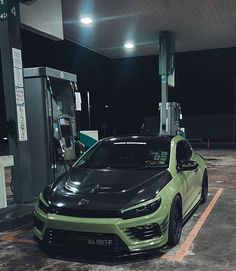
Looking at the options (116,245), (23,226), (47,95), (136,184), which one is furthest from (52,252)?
(47,95)

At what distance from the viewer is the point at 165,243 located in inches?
163

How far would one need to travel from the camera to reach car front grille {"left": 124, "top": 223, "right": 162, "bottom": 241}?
3.81 meters

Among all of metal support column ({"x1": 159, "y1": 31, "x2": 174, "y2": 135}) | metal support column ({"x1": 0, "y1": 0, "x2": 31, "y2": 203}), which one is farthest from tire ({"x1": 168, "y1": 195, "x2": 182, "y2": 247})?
metal support column ({"x1": 159, "y1": 31, "x2": 174, "y2": 135})

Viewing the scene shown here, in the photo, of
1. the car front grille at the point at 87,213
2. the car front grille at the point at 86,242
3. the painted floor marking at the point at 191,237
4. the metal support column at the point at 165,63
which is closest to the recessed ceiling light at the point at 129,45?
the metal support column at the point at 165,63

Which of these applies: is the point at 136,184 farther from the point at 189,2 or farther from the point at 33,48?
the point at 33,48

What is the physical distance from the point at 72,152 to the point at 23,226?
2531 mm

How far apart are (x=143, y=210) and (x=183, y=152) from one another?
6.83 feet

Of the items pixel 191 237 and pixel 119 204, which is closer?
pixel 119 204

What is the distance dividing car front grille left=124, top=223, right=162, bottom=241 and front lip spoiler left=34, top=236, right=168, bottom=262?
0.16 meters

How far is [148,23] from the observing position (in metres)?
13.3

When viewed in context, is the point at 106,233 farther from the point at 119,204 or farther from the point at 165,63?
the point at 165,63

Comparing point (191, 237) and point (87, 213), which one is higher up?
point (87, 213)

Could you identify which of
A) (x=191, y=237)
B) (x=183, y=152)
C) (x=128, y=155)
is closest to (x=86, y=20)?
(x=183, y=152)

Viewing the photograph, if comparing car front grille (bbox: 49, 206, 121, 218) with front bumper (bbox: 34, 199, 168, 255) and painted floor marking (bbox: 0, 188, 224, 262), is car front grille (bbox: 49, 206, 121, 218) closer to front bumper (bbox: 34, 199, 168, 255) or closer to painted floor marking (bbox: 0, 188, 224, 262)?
front bumper (bbox: 34, 199, 168, 255)
